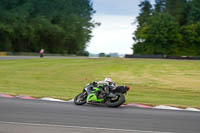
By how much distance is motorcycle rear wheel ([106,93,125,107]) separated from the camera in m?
11.4

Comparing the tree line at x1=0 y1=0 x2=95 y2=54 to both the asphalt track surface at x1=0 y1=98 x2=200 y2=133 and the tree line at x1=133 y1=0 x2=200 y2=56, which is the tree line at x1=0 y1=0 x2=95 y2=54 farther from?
the asphalt track surface at x1=0 y1=98 x2=200 y2=133

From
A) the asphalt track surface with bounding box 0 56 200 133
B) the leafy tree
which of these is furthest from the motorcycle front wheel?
the leafy tree

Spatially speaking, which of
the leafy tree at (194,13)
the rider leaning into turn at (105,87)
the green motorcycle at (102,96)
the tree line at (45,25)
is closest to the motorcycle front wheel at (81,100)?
the green motorcycle at (102,96)

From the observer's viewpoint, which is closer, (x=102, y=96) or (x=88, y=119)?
(x=88, y=119)

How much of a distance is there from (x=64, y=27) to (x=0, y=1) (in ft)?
60.3

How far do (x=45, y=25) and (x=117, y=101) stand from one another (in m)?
65.4

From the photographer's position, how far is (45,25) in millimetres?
75062

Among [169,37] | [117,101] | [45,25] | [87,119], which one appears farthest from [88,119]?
[169,37]

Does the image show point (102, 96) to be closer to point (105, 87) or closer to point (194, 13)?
point (105, 87)

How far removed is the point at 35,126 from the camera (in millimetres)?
8359

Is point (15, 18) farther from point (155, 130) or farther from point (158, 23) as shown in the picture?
point (155, 130)

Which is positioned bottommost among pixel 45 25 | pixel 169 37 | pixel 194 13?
pixel 169 37

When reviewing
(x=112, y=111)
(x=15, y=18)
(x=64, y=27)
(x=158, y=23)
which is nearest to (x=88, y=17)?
(x=64, y=27)

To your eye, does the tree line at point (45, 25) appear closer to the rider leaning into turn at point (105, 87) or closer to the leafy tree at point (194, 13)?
the leafy tree at point (194, 13)
